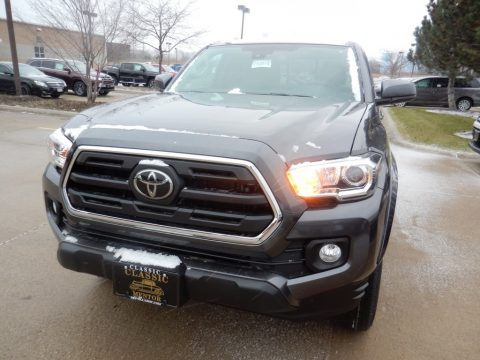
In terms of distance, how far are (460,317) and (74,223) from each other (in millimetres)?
2498

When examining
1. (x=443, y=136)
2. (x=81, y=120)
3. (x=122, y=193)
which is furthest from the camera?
(x=443, y=136)

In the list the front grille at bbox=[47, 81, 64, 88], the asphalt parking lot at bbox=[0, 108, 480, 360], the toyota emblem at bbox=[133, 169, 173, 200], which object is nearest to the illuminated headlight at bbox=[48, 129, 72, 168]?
the toyota emblem at bbox=[133, 169, 173, 200]

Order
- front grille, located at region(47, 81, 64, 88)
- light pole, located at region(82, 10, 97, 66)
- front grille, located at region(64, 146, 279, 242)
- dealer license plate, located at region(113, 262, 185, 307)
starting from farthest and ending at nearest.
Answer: front grille, located at region(47, 81, 64, 88) → light pole, located at region(82, 10, 97, 66) → dealer license plate, located at region(113, 262, 185, 307) → front grille, located at region(64, 146, 279, 242)

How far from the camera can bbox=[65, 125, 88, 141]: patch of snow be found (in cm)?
216

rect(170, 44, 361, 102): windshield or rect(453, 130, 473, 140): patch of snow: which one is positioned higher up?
rect(170, 44, 361, 102): windshield

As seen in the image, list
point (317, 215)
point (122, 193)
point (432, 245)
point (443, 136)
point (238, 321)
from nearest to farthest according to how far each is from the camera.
Answer: point (317, 215), point (122, 193), point (238, 321), point (432, 245), point (443, 136)

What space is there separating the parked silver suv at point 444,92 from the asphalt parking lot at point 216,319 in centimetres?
1646

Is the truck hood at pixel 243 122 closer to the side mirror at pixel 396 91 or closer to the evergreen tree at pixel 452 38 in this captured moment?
the side mirror at pixel 396 91

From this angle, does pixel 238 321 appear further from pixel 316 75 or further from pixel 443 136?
pixel 443 136

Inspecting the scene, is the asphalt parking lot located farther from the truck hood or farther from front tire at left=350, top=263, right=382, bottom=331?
the truck hood

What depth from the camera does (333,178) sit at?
1.88 metres

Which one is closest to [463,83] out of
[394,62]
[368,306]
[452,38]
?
[452,38]

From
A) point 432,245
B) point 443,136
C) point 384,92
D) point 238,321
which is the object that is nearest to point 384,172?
point 238,321

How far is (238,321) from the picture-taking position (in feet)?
8.53
